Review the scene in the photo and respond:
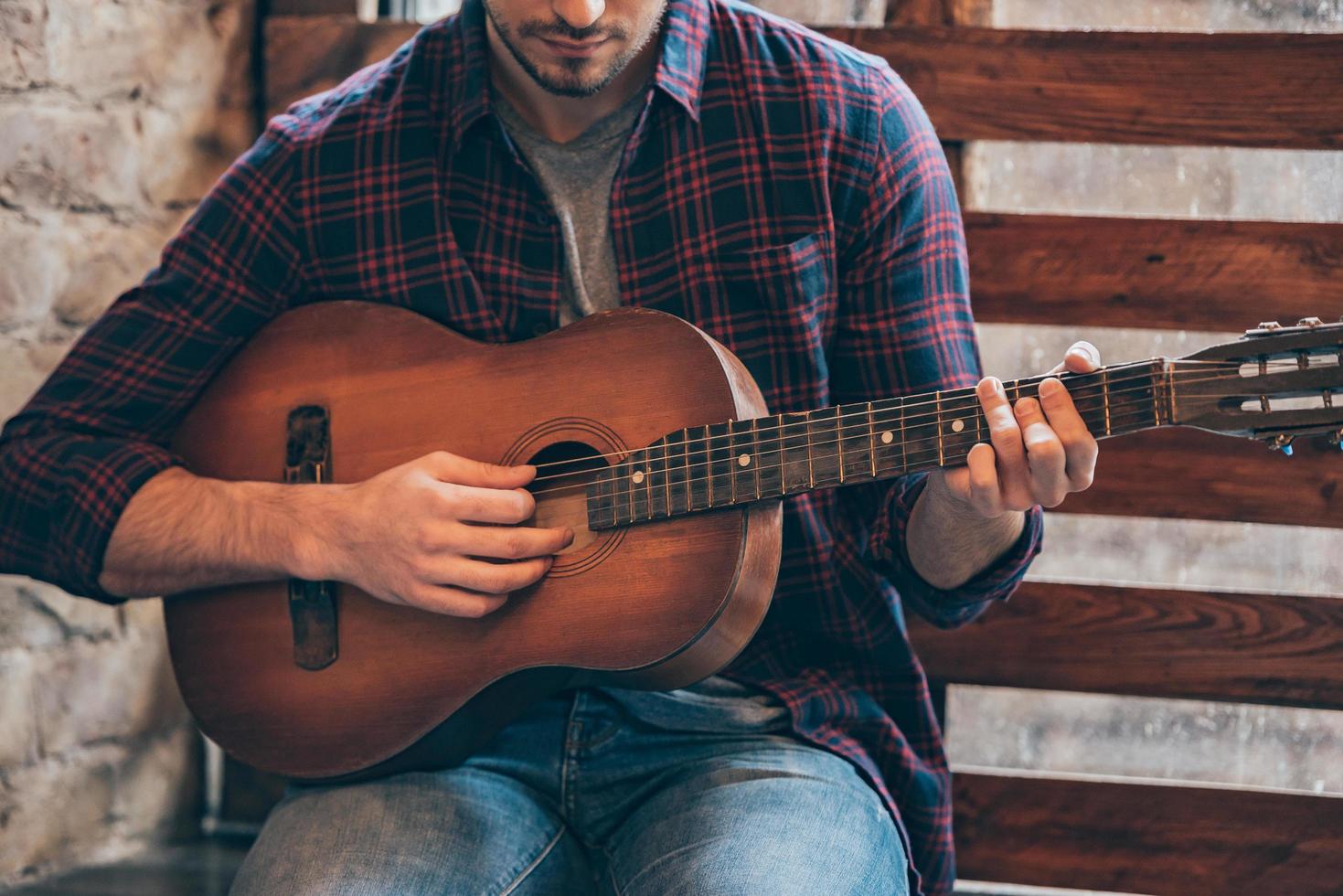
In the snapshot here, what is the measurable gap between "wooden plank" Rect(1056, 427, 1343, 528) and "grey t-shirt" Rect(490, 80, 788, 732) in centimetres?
65

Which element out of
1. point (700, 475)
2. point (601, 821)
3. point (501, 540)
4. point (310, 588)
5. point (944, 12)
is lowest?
point (601, 821)

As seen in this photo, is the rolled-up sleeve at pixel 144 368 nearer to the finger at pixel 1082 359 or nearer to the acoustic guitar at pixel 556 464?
the acoustic guitar at pixel 556 464

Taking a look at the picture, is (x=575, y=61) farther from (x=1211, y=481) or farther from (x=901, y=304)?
(x=1211, y=481)

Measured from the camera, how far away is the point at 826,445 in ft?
3.89

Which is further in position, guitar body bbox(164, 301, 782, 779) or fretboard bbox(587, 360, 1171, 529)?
guitar body bbox(164, 301, 782, 779)

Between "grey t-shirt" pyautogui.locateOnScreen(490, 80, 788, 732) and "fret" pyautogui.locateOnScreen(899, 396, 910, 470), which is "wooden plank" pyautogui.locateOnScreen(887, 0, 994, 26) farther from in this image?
"fret" pyautogui.locateOnScreen(899, 396, 910, 470)

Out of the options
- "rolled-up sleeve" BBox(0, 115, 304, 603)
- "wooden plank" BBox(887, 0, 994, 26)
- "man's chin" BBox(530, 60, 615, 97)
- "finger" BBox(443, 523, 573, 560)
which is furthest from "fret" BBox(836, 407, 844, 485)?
"wooden plank" BBox(887, 0, 994, 26)

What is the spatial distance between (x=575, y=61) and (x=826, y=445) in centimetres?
56

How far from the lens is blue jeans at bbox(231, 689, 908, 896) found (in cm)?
122

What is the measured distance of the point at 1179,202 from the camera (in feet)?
6.06

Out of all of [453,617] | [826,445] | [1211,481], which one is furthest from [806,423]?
[1211,481]

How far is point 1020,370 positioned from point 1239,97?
49 cm


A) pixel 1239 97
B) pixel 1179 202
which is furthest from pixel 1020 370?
pixel 1239 97

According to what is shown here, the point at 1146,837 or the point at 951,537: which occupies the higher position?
the point at 951,537
